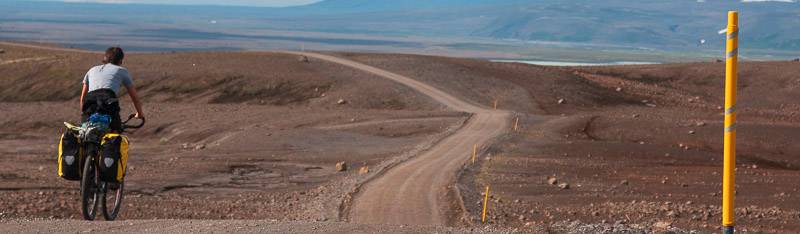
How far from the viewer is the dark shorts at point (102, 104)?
14.2 meters

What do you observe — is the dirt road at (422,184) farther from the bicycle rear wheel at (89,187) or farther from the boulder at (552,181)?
the bicycle rear wheel at (89,187)

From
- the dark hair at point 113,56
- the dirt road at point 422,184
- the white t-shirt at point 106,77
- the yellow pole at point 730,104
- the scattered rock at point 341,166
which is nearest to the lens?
the yellow pole at point 730,104

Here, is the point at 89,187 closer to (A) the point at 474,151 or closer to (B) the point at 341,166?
(B) the point at 341,166

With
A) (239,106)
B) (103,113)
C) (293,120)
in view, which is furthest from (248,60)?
(103,113)

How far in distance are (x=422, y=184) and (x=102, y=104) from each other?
10906 mm

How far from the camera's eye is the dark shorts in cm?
1416

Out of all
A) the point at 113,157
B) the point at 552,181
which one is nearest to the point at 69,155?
the point at 113,157

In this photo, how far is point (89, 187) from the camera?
14297 mm

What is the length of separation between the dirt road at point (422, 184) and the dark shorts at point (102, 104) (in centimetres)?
571

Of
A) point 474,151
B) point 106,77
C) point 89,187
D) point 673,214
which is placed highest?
Answer: point 106,77

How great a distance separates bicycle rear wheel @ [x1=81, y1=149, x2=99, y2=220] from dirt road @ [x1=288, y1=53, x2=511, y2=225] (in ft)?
17.7

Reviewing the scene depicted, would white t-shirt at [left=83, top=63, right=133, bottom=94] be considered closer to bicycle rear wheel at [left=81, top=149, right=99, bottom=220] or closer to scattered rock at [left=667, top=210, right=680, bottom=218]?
bicycle rear wheel at [left=81, top=149, right=99, bottom=220]

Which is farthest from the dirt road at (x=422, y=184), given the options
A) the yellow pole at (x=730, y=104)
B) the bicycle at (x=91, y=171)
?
the yellow pole at (x=730, y=104)

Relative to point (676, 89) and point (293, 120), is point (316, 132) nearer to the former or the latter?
point (293, 120)
